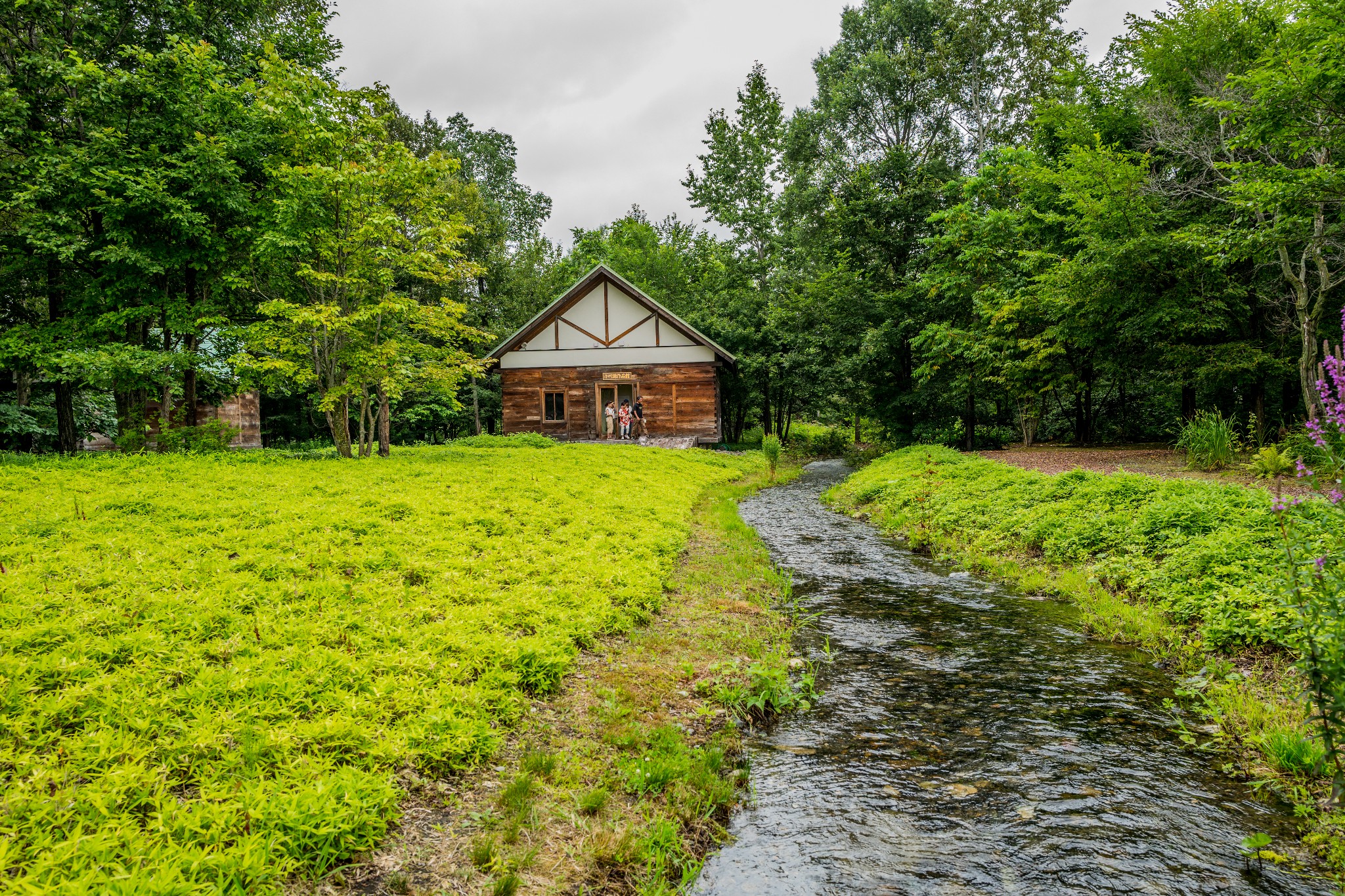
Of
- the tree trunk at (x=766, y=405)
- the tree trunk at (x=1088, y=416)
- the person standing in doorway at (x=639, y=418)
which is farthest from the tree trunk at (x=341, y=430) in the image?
the tree trunk at (x=1088, y=416)

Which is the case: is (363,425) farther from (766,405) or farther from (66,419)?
(766,405)

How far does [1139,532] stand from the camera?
7.52 meters

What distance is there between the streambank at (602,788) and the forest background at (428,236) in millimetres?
8752

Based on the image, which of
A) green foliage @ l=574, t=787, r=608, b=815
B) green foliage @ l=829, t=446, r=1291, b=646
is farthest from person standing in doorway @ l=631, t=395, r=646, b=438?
green foliage @ l=574, t=787, r=608, b=815

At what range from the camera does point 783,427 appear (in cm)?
3775

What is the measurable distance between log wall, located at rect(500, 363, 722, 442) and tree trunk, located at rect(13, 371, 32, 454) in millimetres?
15991

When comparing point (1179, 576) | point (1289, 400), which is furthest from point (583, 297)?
point (1179, 576)

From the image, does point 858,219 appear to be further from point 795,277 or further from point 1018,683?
point 1018,683

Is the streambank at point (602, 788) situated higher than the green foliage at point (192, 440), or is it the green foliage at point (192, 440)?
the green foliage at point (192, 440)

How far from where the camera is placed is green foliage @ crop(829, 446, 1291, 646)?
18.0 feet

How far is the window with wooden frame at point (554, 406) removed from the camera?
28.6m

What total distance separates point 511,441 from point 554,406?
522 centimetres

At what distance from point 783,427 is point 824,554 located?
1102 inches

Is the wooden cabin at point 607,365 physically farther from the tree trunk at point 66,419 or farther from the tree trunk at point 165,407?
the tree trunk at point 66,419
